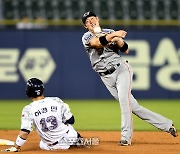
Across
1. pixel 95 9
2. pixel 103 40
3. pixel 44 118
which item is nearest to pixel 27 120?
pixel 44 118

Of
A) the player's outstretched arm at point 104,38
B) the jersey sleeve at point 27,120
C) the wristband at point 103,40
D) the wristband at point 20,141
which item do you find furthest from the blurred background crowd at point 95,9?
the wristband at point 20,141

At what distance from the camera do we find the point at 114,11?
20.0m

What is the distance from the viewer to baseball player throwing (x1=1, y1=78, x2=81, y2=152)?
805 centimetres

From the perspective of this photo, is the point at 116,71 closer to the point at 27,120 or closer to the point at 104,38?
the point at 104,38

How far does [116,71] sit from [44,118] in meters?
1.52

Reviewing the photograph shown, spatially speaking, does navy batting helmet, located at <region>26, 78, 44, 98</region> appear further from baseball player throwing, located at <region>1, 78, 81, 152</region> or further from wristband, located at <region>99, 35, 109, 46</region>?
wristband, located at <region>99, 35, 109, 46</region>

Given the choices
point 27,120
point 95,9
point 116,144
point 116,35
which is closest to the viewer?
point 27,120

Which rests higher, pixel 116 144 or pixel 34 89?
pixel 34 89

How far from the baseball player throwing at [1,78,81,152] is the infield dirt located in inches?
7.9

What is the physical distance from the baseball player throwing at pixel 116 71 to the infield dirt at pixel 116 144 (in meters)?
0.25

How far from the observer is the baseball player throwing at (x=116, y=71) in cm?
885

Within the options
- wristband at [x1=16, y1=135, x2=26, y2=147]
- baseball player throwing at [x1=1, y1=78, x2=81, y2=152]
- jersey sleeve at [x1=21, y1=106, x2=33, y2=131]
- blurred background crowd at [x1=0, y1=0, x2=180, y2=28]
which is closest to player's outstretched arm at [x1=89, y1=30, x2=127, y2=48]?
baseball player throwing at [x1=1, y1=78, x2=81, y2=152]

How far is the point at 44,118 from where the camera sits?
8078 millimetres

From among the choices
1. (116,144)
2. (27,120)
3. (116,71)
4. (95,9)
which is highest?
(95,9)
